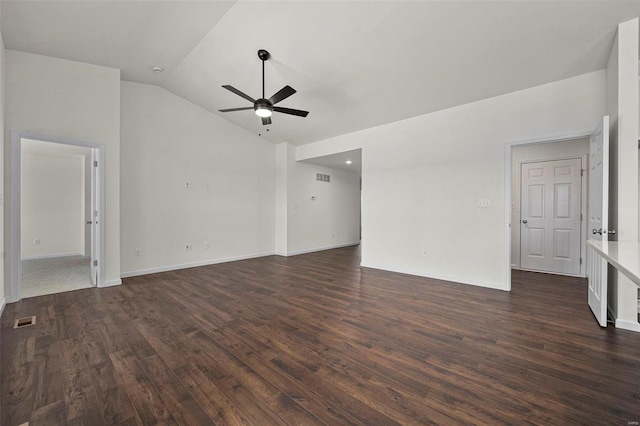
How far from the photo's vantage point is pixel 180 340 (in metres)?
2.43

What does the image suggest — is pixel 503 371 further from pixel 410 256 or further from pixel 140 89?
pixel 140 89

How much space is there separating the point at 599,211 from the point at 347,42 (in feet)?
11.1

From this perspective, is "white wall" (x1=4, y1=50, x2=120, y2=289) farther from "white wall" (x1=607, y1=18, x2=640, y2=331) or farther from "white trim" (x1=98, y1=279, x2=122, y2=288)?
"white wall" (x1=607, y1=18, x2=640, y2=331)

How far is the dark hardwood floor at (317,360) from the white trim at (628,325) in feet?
0.30

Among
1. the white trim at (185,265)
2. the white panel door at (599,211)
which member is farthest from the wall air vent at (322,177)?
the white panel door at (599,211)

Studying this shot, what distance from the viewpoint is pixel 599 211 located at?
9.35ft

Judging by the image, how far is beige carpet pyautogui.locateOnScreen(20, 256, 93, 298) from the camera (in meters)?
4.01

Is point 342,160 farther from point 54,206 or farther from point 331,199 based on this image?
point 54,206

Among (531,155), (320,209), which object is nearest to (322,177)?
(320,209)

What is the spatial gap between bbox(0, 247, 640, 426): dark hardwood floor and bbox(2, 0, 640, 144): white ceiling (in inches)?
115

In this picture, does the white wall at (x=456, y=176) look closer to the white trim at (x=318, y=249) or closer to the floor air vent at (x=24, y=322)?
the white trim at (x=318, y=249)

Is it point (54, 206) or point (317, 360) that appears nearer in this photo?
point (317, 360)

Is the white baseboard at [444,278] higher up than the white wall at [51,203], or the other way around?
the white wall at [51,203]

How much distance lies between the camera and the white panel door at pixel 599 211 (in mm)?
2678
